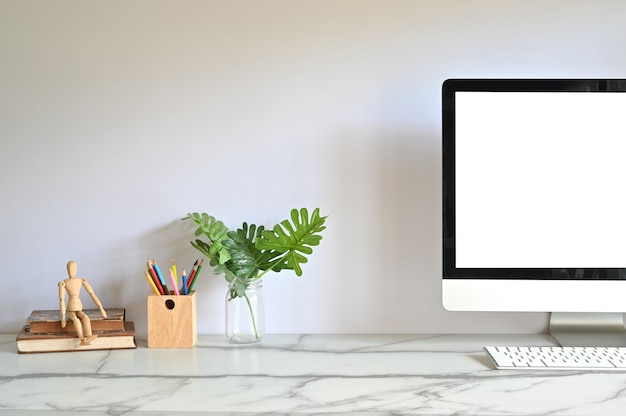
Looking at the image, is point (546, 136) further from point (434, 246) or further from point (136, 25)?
point (136, 25)

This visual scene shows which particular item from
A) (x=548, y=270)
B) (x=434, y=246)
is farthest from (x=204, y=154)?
(x=548, y=270)

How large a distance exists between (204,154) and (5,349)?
0.60 metres

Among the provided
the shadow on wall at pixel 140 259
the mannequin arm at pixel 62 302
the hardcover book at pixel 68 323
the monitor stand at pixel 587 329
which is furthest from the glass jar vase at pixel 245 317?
the monitor stand at pixel 587 329

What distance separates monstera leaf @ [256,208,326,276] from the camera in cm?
150

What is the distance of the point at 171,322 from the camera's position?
1.49 meters

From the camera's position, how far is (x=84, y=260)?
1643 millimetres

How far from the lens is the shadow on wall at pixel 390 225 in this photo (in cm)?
162

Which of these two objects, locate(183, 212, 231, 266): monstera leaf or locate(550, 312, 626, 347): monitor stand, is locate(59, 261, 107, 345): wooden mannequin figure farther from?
locate(550, 312, 626, 347): monitor stand

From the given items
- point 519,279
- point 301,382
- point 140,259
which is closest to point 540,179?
point 519,279

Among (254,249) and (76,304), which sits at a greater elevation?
(254,249)

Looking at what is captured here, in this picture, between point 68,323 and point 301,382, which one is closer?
point 301,382

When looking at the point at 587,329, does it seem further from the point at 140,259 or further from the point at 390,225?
the point at 140,259

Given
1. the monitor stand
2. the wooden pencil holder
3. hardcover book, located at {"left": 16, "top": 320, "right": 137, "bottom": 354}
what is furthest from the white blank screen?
hardcover book, located at {"left": 16, "top": 320, "right": 137, "bottom": 354}

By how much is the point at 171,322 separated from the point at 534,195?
0.80 metres
